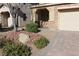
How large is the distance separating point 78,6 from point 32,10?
7.65 m

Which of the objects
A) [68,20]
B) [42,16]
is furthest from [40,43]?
[42,16]

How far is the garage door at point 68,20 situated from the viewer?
2015 centimetres

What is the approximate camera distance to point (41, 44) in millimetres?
13852

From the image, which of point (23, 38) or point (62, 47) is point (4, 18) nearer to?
point (23, 38)

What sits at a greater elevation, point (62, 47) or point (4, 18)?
point (4, 18)

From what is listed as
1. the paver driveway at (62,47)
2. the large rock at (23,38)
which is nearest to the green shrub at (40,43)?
the paver driveway at (62,47)

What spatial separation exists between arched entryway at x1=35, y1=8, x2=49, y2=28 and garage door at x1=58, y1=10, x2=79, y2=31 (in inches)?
145

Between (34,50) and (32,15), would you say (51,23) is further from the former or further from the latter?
(34,50)

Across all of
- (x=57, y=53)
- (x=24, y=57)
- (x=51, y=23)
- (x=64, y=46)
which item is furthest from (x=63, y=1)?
(x=24, y=57)

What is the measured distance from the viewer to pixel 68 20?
20.8 metres

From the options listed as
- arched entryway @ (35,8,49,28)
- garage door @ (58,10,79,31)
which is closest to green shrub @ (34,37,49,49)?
garage door @ (58,10,79,31)

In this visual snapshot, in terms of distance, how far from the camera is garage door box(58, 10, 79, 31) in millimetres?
20153

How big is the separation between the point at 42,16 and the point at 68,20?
246 inches

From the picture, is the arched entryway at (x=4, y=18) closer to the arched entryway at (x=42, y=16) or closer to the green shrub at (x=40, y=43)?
the arched entryway at (x=42, y=16)
